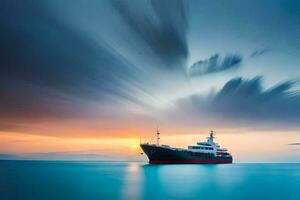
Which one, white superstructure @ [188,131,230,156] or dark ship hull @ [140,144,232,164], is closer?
dark ship hull @ [140,144,232,164]

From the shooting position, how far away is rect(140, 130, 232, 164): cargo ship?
354 feet

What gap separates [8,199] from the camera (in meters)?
36.8

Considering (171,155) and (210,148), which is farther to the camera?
(210,148)

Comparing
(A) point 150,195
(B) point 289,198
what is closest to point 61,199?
(A) point 150,195

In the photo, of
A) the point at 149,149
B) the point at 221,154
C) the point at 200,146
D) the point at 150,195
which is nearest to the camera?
the point at 150,195

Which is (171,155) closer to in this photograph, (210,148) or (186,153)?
(186,153)

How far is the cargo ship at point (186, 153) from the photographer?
108m

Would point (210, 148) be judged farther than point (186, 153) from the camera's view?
Yes

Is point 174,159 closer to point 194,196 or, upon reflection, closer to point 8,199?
point 194,196

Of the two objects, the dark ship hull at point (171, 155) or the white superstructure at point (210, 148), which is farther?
the white superstructure at point (210, 148)

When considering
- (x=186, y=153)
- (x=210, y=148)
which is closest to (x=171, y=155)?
(x=186, y=153)

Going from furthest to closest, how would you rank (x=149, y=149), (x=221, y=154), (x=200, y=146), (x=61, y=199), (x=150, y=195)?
(x=221, y=154) → (x=200, y=146) → (x=149, y=149) → (x=150, y=195) → (x=61, y=199)

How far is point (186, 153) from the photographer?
111312mm

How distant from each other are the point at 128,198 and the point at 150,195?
4.36m
